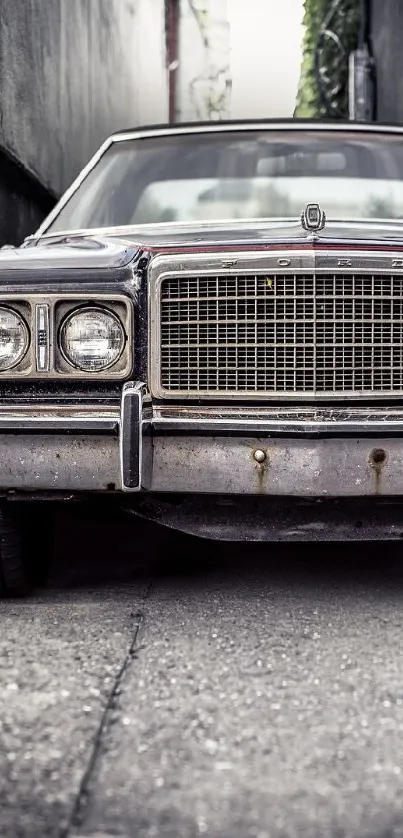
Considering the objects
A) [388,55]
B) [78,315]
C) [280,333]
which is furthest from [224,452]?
[388,55]

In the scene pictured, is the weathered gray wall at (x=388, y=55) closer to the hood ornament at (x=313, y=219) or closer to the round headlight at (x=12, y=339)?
the hood ornament at (x=313, y=219)

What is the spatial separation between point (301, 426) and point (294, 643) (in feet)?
2.06

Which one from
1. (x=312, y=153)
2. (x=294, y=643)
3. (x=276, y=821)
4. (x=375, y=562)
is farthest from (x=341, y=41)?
(x=276, y=821)

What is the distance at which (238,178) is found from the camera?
15.3 ft

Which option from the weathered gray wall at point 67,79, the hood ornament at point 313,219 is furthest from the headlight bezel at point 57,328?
the weathered gray wall at point 67,79

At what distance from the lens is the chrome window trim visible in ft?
10.9

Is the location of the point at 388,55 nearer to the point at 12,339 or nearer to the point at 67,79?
the point at 67,79

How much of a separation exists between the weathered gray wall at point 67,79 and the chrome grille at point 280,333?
641 centimetres

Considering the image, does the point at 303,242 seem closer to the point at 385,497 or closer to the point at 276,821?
the point at 385,497

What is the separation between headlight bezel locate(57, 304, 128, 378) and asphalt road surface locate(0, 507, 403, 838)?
2.42ft

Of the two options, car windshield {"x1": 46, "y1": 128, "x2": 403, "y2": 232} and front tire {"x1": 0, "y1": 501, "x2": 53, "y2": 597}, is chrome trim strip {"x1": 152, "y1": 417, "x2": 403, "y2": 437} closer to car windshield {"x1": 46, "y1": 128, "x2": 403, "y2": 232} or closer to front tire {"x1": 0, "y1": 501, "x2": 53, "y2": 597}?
front tire {"x1": 0, "y1": 501, "x2": 53, "y2": 597}

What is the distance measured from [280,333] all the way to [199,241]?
0.38m

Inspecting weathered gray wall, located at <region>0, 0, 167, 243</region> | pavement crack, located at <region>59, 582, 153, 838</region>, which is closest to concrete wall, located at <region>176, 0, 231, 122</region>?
weathered gray wall, located at <region>0, 0, 167, 243</region>

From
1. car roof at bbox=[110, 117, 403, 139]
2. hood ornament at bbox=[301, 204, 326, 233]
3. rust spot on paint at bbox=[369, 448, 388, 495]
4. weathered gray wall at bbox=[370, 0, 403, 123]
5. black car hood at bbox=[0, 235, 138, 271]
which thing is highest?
weathered gray wall at bbox=[370, 0, 403, 123]
